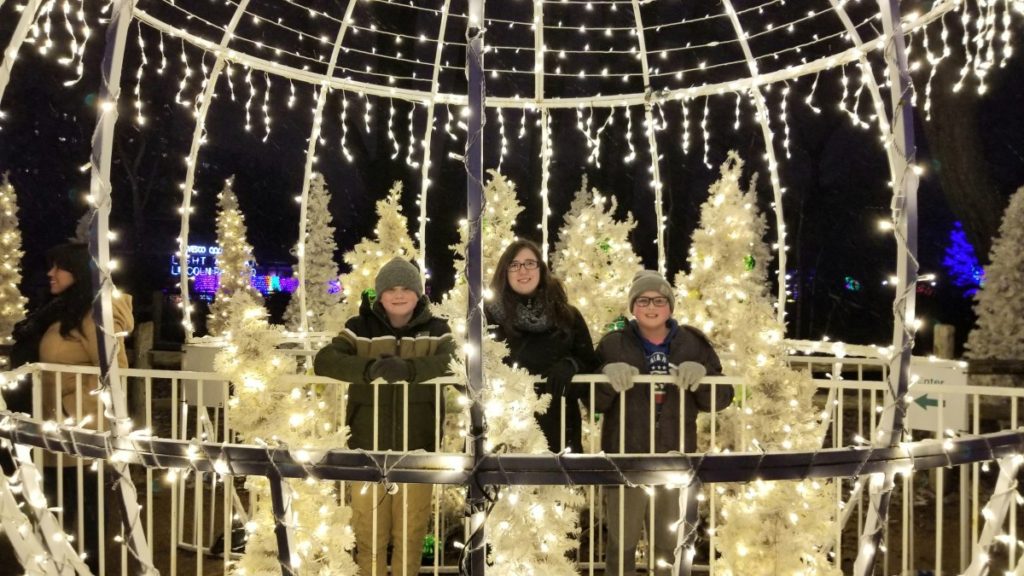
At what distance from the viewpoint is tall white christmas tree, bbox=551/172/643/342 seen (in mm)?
6641

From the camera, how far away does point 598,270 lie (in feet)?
22.1

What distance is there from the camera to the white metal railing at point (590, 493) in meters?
3.54

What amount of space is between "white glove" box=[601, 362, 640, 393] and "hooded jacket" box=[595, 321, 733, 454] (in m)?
0.21

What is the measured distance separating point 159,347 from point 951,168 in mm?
15389

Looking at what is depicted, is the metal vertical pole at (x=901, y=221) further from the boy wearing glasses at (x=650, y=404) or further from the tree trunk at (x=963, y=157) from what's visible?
the tree trunk at (x=963, y=157)

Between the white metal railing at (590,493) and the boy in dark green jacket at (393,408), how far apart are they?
5.0 inches

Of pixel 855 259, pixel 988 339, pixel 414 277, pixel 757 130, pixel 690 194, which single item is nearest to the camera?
pixel 414 277

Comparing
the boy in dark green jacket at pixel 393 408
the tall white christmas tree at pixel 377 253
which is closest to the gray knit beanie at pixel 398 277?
the boy in dark green jacket at pixel 393 408

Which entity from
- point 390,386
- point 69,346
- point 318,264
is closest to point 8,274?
point 318,264

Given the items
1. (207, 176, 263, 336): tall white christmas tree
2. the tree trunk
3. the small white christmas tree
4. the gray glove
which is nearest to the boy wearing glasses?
the gray glove

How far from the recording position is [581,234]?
22.1ft

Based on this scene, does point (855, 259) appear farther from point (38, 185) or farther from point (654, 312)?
point (38, 185)

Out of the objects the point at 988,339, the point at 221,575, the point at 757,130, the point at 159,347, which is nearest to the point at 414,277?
the point at 221,575

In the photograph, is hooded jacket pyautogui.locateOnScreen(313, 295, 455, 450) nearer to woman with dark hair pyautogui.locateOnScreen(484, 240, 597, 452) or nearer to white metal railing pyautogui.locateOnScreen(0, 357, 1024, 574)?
white metal railing pyautogui.locateOnScreen(0, 357, 1024, 574)
